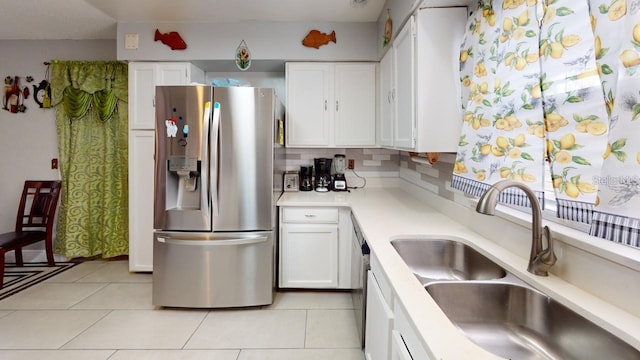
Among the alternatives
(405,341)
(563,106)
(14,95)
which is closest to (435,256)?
(405,341)

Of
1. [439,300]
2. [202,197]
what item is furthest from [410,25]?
[202,197]

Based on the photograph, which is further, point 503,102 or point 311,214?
point 311,214

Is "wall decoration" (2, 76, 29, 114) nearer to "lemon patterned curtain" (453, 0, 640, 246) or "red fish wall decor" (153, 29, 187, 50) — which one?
"red fish wall decor" (153, 29, 187, 50)

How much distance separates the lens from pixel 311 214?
2822mm

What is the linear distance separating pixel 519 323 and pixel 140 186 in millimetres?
3232

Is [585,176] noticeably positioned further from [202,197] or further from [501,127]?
[202,197]

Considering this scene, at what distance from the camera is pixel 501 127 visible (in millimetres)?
1416

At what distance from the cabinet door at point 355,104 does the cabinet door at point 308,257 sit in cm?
95

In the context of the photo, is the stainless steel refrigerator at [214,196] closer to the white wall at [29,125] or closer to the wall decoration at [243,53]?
the wall decoration at [243,53]

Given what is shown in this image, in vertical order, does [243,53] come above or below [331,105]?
above

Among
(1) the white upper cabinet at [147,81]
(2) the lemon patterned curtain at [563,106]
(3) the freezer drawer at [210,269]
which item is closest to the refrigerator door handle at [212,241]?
(3) the freezer drawer at [210,269]

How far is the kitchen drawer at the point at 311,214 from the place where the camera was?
2818mm

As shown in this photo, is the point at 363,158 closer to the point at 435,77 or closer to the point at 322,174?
the point at 322,174

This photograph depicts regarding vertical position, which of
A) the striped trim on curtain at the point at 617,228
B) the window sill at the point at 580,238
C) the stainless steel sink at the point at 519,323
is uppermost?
the striped trim on curtain at the point at 617,228
